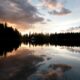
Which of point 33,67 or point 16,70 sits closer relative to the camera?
point 16,70

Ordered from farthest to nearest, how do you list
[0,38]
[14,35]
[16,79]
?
[14,35], [0,38], [16,79]

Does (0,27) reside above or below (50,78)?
above

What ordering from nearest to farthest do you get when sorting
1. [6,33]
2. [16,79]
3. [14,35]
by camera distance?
1. [16,79]
2. [6,33]
3. [14,35]

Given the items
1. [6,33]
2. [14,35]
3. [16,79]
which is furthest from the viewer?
[14,35]

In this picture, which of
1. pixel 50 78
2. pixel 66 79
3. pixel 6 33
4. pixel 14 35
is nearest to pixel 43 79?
pixel 50 78

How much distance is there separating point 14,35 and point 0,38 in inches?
1401

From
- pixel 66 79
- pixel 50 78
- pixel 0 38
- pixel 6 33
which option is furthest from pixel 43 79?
pixel 6 33

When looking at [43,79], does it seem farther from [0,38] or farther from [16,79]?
[0,38]

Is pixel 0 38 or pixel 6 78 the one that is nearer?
pixel 6 78

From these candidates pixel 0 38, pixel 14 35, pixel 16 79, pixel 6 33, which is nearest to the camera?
pixel 16 79

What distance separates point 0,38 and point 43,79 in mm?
131334

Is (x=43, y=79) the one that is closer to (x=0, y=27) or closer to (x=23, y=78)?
(x=23, y=78)

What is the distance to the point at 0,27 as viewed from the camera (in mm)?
148375

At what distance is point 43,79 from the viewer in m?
15.4
